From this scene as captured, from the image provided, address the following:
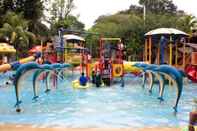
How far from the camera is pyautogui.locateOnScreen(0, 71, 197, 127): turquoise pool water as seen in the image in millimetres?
10812

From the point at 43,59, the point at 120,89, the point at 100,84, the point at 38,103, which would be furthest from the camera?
the point at 43,59

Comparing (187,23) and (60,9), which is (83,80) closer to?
(187,23)

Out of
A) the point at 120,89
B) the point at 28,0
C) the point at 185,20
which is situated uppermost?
the point at 28,0

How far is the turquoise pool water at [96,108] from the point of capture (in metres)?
10.8

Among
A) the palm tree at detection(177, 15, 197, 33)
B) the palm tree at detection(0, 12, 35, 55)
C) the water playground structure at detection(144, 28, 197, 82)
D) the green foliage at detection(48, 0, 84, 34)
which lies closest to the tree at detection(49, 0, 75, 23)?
the green foliage at detection(48, 0, 84, 34)

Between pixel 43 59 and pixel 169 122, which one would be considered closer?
pixel 169 122

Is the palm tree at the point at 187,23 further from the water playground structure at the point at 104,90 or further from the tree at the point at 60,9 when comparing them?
the tree at the point at 60,9

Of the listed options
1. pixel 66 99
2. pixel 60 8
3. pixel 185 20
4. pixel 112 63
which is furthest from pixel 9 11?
pixel 66 99

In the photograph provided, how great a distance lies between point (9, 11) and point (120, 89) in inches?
1009

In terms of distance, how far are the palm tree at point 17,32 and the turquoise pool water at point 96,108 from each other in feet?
66.7

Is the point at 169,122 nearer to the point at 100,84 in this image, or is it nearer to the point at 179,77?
the point at 179,77

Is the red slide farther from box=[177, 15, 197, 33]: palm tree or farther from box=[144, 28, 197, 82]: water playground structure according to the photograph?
box=[177, 15, 197, 33]: palm tree

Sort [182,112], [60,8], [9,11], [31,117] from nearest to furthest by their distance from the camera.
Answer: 1. [31,117]
2. [182,112]
3. [9,11]
4. [60,8]

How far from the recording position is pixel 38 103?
48.6ft
